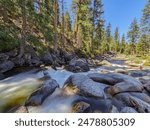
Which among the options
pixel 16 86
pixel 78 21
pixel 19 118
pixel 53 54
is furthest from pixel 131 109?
pixel 78 21

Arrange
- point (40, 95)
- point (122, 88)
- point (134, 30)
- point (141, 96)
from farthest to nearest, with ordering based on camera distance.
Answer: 1. point (134, 30)
2. point (122, 88)
3. point (141, 96)
4. point (40, 95)

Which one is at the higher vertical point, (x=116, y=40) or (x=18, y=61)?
(x=116, y=40)

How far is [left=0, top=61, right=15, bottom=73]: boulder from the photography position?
12.4 m

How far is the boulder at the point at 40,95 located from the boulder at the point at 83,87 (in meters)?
0.76

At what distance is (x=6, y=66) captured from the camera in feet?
41.8

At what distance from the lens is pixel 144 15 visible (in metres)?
38.7

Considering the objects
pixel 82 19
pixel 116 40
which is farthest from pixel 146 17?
pixel 116 40

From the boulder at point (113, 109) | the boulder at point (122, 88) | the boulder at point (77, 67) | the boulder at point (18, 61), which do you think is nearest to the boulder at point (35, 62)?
the boulder at point (18, 61)

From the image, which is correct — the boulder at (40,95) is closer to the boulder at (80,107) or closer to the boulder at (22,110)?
the boulder at (22,110)

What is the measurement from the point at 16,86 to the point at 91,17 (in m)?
23.3

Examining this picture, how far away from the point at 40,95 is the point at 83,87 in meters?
2.16

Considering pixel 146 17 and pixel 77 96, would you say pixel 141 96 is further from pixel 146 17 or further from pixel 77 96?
pixel 146 17

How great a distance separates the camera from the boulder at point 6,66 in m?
12.4

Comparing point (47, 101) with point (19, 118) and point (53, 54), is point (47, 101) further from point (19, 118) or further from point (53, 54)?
point (53, 54)
